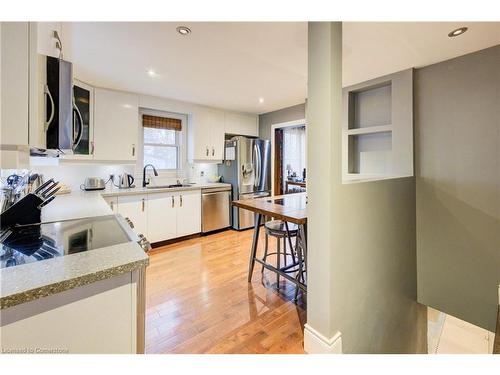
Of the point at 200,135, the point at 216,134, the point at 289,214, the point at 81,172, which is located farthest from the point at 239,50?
the point at 81,172

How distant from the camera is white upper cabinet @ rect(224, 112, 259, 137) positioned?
14.5 feet

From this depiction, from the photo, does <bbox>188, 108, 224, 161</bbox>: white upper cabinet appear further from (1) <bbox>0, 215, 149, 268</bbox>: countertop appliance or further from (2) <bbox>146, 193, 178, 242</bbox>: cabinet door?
(1) <bbox>0, 215, 149, 268</bbox>: countertop appliance

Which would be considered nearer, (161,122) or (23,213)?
(23,213)

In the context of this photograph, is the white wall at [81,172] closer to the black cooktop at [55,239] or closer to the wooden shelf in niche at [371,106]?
the black cooktop at [55,239]

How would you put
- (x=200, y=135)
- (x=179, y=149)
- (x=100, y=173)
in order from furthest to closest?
(x=179, y=149)
(x=200, y=135)
(x=100, y=173)

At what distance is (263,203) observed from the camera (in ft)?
7.68

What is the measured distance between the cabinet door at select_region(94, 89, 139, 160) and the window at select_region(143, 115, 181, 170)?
36cm

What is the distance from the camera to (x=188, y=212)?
375 cm

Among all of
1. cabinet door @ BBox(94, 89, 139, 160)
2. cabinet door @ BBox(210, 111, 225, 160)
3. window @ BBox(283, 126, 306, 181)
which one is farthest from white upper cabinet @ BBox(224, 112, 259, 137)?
cabinet door @ BBox(94, 89, 139, 160)

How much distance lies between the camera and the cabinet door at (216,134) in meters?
4.22

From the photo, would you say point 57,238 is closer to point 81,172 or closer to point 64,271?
point 64,271

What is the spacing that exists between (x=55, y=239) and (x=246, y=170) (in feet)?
10.9
